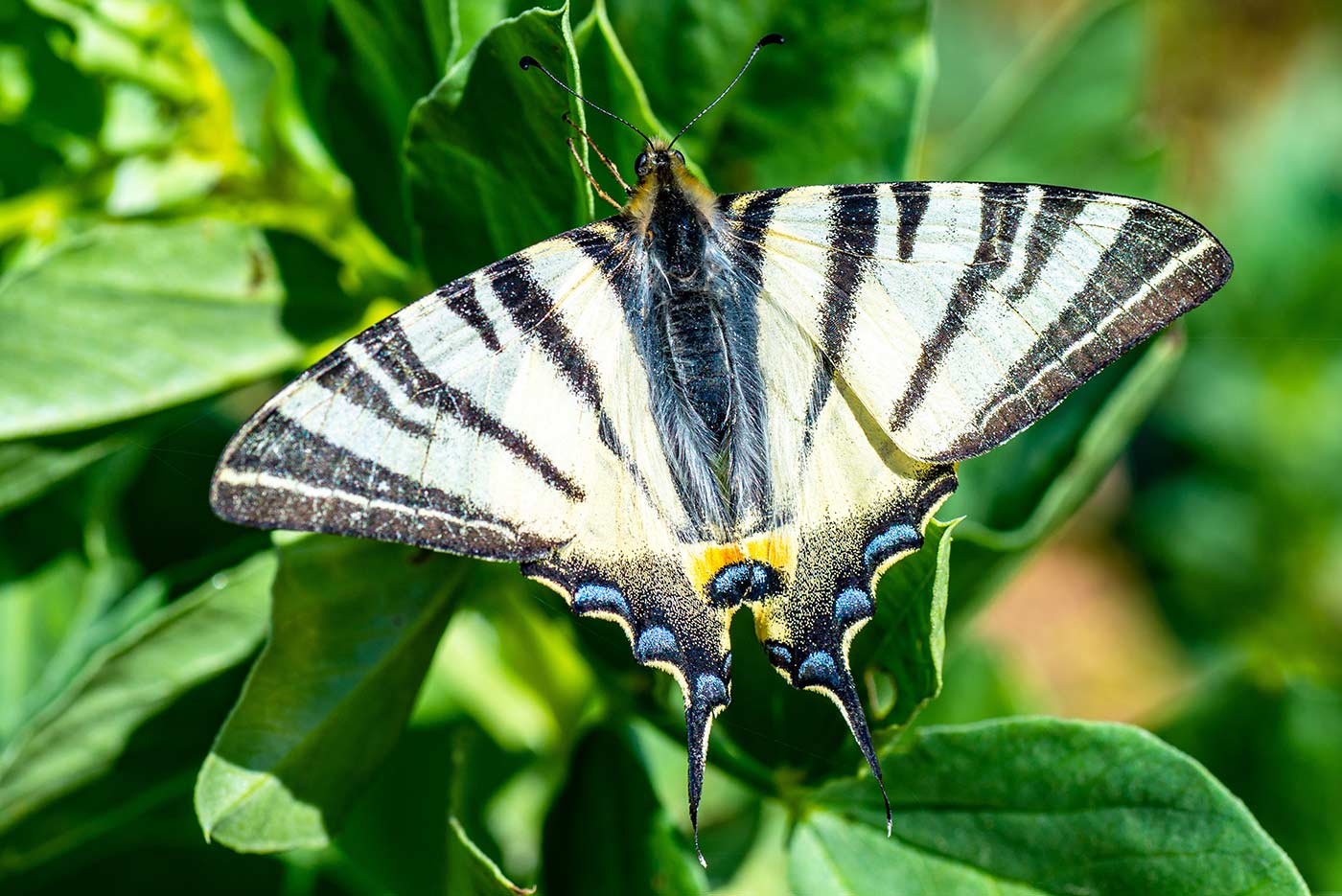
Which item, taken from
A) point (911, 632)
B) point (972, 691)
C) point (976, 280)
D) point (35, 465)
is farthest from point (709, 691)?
point (972, 691)

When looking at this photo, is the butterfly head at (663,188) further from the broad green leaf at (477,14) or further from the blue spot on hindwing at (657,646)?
the blue spot on hindwing at (657,646)

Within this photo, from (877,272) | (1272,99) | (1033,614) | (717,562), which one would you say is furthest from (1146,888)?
(1272,99)

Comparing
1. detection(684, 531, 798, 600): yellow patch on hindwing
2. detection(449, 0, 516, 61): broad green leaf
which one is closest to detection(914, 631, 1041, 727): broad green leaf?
detection(684, 531, 798, 600): yellow patch on hindwing

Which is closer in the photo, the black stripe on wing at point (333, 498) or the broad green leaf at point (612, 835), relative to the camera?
the black stripe on wing at point (333, 498)

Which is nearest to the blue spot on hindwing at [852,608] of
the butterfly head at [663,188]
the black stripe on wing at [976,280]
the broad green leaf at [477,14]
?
the black stripe on wing at [976,280]

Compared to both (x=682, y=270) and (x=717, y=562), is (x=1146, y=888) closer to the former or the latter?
(x=717, y=562)
